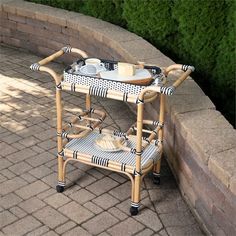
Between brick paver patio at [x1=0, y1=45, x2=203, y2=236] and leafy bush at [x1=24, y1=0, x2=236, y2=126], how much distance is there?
3.13 feet

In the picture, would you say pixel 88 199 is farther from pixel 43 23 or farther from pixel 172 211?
pixel 43 23

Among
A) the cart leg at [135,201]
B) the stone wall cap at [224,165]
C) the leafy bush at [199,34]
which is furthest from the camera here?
the leafy bush at [199,34]

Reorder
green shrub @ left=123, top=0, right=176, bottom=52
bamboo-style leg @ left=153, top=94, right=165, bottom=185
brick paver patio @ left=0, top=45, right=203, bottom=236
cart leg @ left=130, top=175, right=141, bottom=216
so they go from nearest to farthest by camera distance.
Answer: brick paver patio @ left=0, top=45, right=203, bottom=236 < cart leg @ left=130, top=175, right=141, bottom=216 < bamboo-style leg @ left=153, top=94, right=165, bottom=185 < green shrub @ left=123, top=0, right=176, bottom=52

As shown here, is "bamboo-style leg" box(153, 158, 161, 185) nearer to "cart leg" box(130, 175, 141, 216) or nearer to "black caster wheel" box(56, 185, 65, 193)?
"cart leg" box(130, 175, 141, 216)

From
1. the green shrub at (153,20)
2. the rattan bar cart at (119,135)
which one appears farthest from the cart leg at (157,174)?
the green shrub at (153,20)

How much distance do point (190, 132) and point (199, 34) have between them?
2017 mm

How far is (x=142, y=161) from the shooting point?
4.33 m

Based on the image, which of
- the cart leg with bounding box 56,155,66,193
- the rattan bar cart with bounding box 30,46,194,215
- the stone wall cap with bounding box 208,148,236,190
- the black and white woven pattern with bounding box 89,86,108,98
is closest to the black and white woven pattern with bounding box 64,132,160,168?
the rattan bar cart with bounding box 30,46,194,215

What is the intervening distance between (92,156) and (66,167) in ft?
2.18

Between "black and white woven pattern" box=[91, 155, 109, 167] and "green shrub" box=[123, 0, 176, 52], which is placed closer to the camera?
"black and white woven pattern" box=[91, 155, 109, 167]

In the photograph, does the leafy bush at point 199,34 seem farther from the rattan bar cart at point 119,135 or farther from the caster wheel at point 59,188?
the caster wheel at point 59,188

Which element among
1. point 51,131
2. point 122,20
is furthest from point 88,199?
point 122,20

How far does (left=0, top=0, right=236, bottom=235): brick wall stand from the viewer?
3713mm

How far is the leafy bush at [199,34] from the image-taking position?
18.9ft
